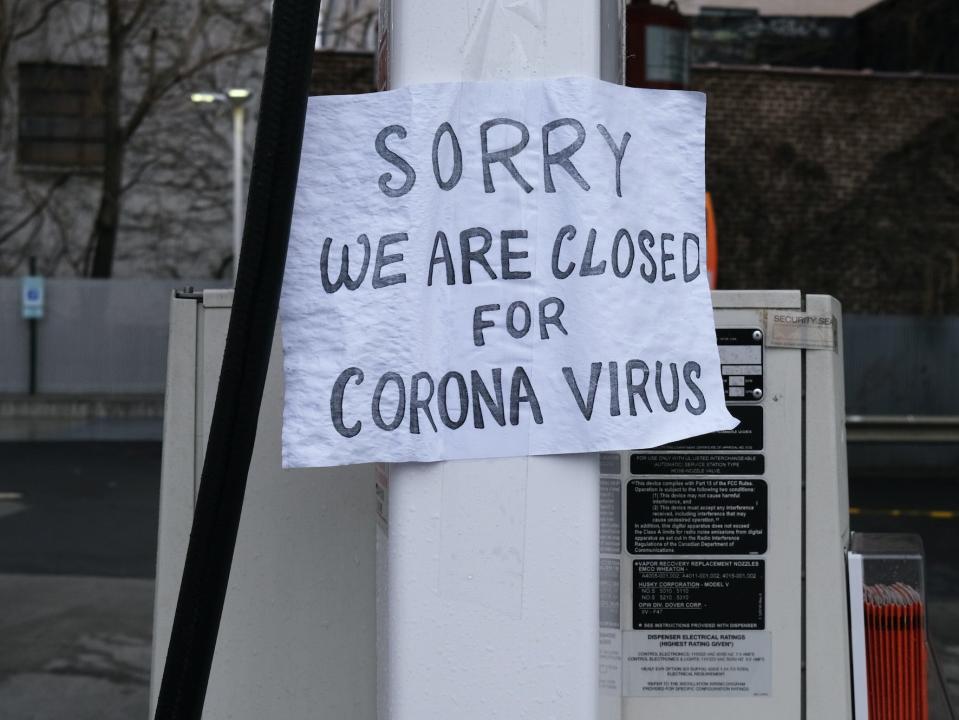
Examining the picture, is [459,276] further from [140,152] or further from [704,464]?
[140,152]

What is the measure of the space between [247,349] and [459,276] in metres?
0.34

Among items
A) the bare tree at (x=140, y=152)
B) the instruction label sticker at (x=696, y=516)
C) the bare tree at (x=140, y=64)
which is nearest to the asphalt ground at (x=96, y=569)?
the instruction label sticker at (x=696, y=516)

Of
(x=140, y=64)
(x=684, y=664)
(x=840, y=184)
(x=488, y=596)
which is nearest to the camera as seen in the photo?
(x=488, y=596)

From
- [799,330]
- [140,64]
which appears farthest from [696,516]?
[140,64]

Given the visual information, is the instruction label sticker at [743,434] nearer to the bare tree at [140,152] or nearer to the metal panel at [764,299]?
the metal panel at [764,299]

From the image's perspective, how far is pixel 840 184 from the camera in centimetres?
1873

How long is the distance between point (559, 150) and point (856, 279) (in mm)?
18223

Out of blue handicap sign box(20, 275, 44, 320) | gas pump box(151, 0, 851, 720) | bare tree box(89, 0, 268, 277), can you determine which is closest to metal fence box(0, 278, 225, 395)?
blue handicap sign box(20, 275, 44, 320)

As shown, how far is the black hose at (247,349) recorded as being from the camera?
1530 millimetres

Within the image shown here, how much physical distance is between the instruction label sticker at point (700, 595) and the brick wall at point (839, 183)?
1649cm

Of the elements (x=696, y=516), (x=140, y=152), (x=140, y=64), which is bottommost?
(x=696, y=516)

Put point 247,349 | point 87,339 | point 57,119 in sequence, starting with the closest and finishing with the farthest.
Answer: point 247,349
point 87,339
point 57,119

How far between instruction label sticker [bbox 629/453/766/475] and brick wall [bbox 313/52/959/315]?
16455 mm

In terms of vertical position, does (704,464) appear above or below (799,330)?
below
